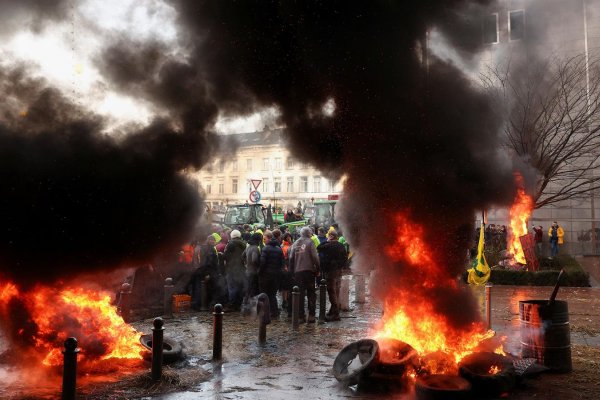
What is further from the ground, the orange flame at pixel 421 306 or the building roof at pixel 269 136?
Answer: the building roof at pixel 269 136

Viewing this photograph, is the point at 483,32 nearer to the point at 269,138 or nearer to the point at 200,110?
the point at 269,138

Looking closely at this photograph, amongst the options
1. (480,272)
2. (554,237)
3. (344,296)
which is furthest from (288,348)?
(554,237)

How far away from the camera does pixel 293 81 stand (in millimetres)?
6852

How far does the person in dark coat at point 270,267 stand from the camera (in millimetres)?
10031

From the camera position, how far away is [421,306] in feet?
21.6

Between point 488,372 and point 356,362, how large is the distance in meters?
1.67

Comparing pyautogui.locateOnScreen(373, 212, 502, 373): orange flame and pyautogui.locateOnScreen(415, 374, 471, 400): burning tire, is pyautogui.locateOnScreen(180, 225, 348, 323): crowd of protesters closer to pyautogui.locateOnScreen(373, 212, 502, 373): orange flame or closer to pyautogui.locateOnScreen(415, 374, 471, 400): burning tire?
pyautogui.locateOnScreen(373, 212, 502, 373): orange flame

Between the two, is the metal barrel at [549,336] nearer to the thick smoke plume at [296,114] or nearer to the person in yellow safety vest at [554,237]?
the thick smoke plume at [296,114]

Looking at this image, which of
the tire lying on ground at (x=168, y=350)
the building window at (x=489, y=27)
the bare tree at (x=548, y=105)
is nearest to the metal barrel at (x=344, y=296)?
the tire lying on ground at (x=168, y=350)

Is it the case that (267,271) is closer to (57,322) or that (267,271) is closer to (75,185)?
(57,322)

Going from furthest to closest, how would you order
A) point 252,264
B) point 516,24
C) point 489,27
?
point 516,24 → point 252,264 → point 489,27

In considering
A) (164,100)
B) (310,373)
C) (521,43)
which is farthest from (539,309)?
(521,43)

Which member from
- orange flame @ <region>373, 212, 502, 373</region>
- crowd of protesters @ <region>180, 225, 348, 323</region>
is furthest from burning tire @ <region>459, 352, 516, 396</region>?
crowd of protesters @ <region>180, 225, 348, 323</region>

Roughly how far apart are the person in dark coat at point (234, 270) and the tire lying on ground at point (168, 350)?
3.82m
